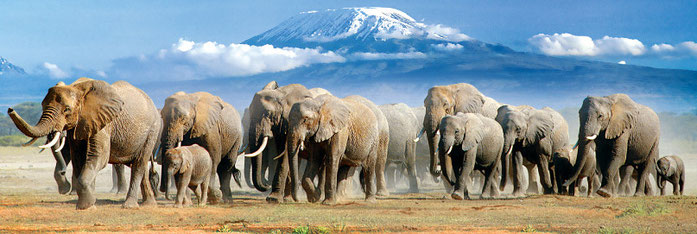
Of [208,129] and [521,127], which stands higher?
[521,127]

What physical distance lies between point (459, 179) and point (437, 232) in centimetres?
769

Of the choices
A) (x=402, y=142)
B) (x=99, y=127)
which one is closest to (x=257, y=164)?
(x=99, y=127)

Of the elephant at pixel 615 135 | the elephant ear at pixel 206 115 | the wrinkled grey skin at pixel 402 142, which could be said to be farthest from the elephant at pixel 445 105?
the elephant ear at pixel 206 115

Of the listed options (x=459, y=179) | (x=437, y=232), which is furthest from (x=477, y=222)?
(x=459, y=179)

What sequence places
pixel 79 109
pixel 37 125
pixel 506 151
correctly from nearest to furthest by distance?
1. pixel 37 125
2. pixel 79 109
3. pixel 506 151

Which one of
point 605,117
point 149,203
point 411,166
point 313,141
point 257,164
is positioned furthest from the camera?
point 411,166

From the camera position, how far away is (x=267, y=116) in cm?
1980

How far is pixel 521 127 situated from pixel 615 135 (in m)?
2.32

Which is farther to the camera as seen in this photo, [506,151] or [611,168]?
[506,151]

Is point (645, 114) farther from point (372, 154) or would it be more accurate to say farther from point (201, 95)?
point (201, 95)

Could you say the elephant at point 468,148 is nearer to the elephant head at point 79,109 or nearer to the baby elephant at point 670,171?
the baby elephant at point 670,171

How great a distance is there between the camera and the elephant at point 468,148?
20.7 meters

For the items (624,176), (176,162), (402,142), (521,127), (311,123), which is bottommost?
(176,162)

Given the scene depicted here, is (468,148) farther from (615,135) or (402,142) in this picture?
(402,142)
